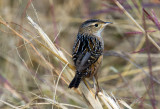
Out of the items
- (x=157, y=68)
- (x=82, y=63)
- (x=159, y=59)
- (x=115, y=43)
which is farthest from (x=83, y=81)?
(x=115, y=43)

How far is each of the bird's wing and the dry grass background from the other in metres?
0.11

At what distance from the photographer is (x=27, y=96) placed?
4.12m

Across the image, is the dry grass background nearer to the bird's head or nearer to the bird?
the bird

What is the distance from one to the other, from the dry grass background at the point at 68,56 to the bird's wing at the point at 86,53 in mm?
109

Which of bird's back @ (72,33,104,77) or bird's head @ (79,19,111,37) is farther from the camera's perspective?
bird's head @ (79,19,111,37)

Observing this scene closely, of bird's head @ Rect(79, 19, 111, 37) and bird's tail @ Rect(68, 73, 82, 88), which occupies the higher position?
bird's tail @ Rect(68, 73, 82, 88)

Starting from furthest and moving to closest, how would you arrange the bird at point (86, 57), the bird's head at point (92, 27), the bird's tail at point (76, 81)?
the bird's head at point (92, 27)
the bird at point (86, 57)
the bird's tail at point (76, 81)

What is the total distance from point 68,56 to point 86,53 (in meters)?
0.47

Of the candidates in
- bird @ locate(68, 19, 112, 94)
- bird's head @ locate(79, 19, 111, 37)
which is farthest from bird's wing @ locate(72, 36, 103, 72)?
bird's head @ locate(79, 19, 111, 37)

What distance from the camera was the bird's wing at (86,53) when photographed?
3057 mm

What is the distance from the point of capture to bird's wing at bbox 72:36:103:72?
306cm

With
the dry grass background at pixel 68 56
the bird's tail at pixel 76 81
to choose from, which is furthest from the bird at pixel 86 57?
the dry grass background at pixel 68 56

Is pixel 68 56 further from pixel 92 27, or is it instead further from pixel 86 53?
pixel 92 27

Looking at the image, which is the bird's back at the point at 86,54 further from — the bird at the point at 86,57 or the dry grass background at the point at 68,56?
the dry grass background at the point at 68,56
